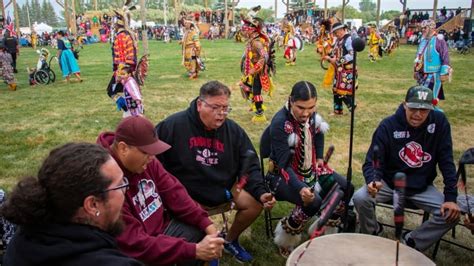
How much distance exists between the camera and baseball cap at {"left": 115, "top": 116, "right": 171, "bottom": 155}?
2396mm

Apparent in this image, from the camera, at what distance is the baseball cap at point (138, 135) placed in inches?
94.3

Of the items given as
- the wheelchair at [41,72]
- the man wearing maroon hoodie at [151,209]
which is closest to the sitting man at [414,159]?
the man wearing maroon hoodie at [151,209]

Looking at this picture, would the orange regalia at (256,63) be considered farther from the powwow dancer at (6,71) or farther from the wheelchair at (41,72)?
the wheelchair at (41,72)

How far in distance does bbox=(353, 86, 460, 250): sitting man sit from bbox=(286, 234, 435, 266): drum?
2.91 feet

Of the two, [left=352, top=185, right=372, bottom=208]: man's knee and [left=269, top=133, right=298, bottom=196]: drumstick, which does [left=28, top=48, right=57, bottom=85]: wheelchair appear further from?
[left=352, top=185, right=372, bottom=208]: man's knee

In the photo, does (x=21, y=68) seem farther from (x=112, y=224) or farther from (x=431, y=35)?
(x=112, y=224)

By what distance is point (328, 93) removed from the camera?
10547 mm

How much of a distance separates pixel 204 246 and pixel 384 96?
29.0ft

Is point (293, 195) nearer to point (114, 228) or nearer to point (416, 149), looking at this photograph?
point (416, 149)

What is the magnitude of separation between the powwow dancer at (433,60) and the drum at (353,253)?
224 inches

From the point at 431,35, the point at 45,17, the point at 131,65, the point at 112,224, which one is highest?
the point at 45,17

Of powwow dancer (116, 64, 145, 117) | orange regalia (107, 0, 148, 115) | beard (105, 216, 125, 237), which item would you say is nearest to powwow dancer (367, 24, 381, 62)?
orange regalia (107, 0, 148, 115)

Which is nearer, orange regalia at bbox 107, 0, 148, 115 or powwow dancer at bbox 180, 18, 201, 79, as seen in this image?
orange regalia at bbox 107, 0, 148, 115

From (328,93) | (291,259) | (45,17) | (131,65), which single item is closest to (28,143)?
(131,65)
